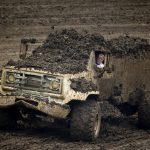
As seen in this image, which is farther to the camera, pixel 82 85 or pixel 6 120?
pixel 6 120

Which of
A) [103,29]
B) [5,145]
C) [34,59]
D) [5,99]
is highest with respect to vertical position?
[103,29]

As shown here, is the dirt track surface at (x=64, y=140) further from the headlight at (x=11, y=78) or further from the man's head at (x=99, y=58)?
the man's head at (x=99, y=58)

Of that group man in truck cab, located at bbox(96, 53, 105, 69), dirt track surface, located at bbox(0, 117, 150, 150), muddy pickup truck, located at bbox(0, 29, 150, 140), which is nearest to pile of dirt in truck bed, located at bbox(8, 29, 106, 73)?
muddy pickup truck, located at bbox(0, 29, 150, 140)

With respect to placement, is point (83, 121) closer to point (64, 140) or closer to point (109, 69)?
point (64, 140)

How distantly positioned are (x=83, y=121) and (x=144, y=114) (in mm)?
3263

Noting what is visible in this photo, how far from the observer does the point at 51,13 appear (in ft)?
95.5

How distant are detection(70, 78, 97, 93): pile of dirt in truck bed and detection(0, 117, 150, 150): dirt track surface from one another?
1.11 meters

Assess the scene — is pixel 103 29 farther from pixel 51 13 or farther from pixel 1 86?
pixel 1 86

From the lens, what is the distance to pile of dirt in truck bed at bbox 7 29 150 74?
1340 cm

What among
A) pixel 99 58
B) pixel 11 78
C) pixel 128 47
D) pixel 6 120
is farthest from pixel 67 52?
pixel 128 47

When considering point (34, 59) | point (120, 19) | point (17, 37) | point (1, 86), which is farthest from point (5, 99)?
point (120, 19)

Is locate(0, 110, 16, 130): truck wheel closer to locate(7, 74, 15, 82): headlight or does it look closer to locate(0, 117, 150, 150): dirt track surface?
locate(0, 117, 150, 150): dirt track surface

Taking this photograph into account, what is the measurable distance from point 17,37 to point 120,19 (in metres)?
4.97

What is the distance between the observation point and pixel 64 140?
1325 centimetres
